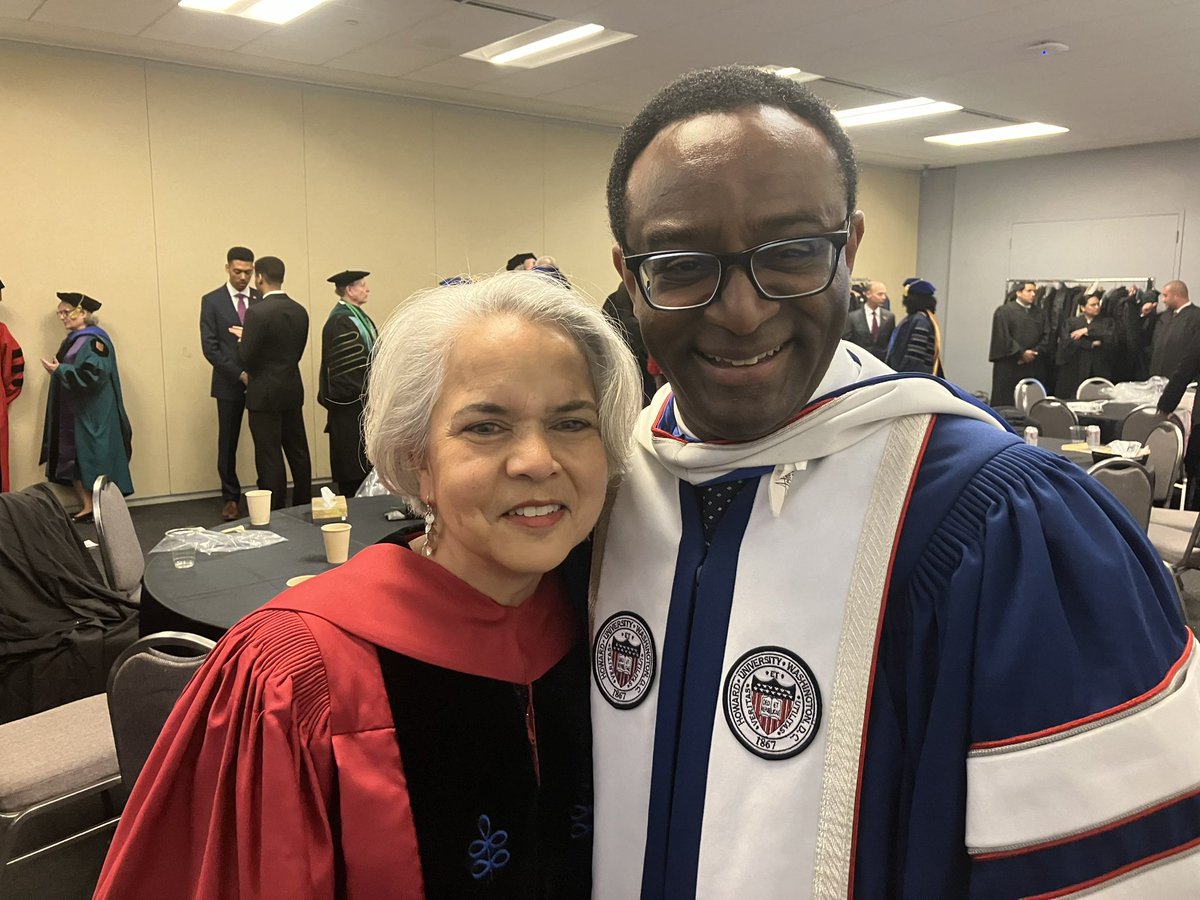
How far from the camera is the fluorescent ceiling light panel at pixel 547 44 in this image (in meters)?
6.05

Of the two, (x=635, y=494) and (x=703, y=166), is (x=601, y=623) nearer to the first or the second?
(x=635, y=494)

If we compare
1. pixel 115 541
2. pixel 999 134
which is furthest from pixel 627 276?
pixel 999 134

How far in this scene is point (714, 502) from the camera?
1122 millimetres

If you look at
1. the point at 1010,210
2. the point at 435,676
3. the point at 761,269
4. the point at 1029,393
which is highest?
the point at 1010,210

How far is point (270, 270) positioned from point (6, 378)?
6.94ft

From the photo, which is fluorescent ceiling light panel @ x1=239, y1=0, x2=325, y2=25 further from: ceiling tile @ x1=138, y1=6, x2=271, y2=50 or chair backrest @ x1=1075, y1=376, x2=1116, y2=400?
chair backrest @ x1=1075, y1=376, x2=1116, y2=400

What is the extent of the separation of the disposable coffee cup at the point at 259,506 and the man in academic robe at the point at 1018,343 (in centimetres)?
912

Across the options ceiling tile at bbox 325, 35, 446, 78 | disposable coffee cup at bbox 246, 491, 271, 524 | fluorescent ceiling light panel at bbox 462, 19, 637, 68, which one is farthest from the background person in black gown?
disposable coffee cup at bbox 246, 491, 271, 524

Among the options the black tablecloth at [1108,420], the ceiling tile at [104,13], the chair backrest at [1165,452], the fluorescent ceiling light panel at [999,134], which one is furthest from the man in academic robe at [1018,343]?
the ceiling tile at [104,13]

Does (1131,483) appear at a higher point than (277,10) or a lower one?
lower

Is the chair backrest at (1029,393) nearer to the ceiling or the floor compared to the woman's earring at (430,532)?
nearer to the floor

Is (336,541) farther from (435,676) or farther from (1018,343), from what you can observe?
(1018,343)

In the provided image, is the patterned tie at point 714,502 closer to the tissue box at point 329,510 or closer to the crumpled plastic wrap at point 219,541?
the crumpled plastic wrap at point 219,541

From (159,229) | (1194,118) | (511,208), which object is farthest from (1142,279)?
(159,229)
